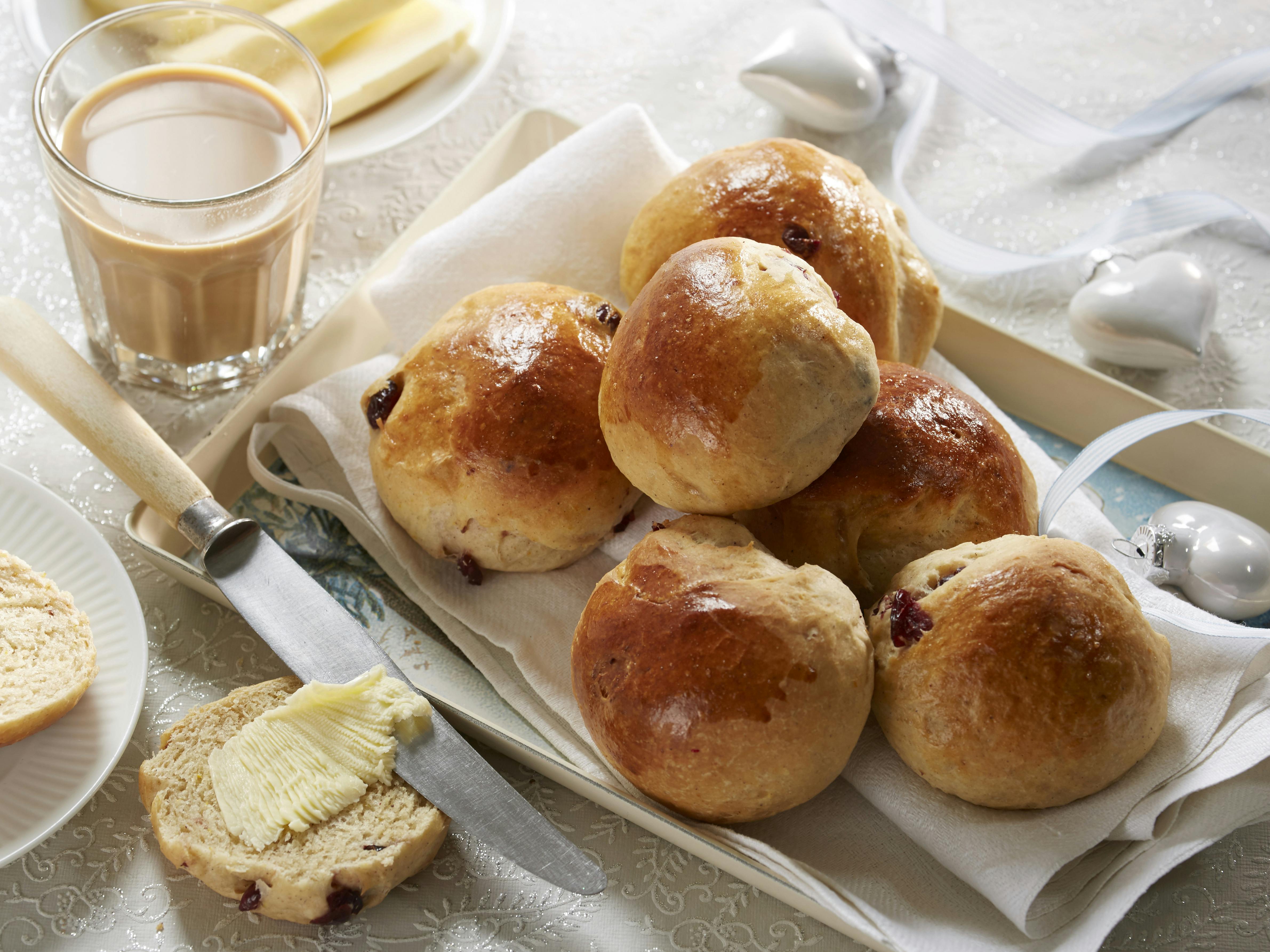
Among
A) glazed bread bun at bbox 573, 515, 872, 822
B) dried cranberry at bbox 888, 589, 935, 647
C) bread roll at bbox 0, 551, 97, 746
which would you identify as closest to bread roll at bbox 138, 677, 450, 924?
bread roll at bbox 0, 551, 97, 746

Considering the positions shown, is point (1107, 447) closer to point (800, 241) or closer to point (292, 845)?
point (800, 241)

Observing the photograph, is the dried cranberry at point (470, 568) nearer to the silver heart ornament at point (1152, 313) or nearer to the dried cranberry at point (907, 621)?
the dried cranberry at point (907, 621)

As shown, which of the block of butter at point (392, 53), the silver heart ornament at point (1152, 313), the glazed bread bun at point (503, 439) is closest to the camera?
the glazed bread bun at point (503, 439)

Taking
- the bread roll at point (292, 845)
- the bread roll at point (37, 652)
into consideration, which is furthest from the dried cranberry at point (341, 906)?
the bread roll at point (37, 652)

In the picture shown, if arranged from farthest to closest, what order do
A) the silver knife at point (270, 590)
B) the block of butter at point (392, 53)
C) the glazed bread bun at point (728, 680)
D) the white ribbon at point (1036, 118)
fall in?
the white ribbon at point (1036, 118) → the block of butter at point (392, 53) → the silver knife at point (270, 590) → the glazed bread bun at point (728, 680)

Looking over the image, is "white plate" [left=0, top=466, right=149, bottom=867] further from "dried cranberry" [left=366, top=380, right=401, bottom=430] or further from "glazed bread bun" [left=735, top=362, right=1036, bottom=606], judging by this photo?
"glazed bread bun" [left=735, top=362, right=1036, bottom=606]

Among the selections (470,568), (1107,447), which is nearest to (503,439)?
(470,568)
